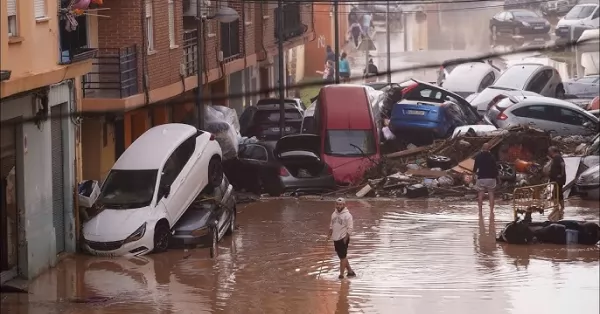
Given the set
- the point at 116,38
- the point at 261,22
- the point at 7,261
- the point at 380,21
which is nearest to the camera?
the point at 7,261

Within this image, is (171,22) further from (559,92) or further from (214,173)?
(559,92)

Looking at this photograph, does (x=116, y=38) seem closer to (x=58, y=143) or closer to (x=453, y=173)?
(x=58, y=143)

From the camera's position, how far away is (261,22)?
124ft

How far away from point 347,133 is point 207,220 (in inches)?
304

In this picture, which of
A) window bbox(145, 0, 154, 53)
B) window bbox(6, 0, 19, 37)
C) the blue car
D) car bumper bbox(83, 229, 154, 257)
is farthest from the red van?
window bbox(6, 0, 19, 37)

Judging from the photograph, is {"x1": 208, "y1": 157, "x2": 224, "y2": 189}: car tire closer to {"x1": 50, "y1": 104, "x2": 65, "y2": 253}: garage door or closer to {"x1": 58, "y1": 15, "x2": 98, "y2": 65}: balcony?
{"x1": 50, "y1": 104, "x2": 65, "y2": 253}: garage door

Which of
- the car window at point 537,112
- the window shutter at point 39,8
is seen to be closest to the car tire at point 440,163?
the car window at point 537,112

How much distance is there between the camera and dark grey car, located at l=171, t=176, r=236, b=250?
21.0 m

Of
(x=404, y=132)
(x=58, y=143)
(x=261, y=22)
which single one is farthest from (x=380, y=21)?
(x=58, y=143)

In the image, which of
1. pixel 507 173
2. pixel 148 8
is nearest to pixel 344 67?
pixel 148 8

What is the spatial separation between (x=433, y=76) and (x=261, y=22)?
9451 millimetres

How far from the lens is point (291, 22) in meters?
42.4

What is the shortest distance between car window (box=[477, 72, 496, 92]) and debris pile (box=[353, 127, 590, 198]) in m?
7.97

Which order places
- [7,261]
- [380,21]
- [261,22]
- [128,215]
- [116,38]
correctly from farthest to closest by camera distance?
[380,21]
[261,22]
[116,38]
[128,215]
[7,261]
